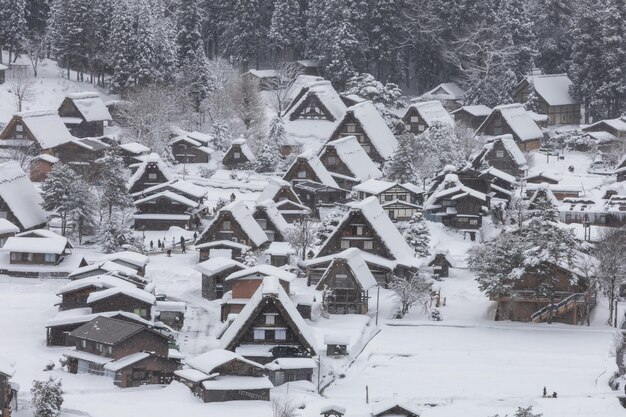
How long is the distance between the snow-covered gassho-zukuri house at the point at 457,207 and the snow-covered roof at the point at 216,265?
1516 cm

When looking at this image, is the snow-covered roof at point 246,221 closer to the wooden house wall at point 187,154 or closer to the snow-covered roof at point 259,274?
the snow-covered roof at point 259,274

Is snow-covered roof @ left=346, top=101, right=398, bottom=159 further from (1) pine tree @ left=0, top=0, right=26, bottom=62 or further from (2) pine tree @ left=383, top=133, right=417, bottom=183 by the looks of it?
(1) pine tree @ left=0, top=0, right=26, bottom=62

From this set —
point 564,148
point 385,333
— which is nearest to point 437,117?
point 564,148

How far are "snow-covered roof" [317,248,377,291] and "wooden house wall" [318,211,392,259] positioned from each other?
2.32 meters

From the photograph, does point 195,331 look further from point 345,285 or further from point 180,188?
point 180,188

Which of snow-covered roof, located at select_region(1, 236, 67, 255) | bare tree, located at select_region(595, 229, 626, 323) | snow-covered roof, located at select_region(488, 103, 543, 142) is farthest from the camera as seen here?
snow-covered roof, located at select_region(488, 103, 543, 142)

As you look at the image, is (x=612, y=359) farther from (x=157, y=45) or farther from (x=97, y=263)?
(x=157, y=45)

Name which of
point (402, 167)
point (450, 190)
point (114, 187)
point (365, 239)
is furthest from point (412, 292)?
point (114, 187)

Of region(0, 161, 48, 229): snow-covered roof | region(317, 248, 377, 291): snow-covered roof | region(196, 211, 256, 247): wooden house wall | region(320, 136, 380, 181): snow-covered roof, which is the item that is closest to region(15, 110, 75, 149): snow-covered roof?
region(0, 161, 48, 229): snow-covered roof

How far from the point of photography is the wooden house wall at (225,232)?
65188 millimetres

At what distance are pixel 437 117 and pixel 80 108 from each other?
21569 millimetres

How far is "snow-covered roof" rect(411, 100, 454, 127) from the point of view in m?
86.9

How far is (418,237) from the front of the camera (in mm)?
66188

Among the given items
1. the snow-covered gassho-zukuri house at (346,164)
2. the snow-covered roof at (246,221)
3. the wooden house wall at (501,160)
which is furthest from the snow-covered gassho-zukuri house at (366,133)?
the snow-covered roof at (246,221)
